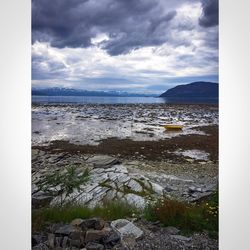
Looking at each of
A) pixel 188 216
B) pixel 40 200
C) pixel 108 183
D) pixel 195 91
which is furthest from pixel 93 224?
pixel 195 91

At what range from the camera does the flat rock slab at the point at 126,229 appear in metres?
2.47

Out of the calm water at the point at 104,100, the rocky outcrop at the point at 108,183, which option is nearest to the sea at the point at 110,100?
the calm water at the point at 104,100

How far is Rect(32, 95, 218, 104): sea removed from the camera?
8.44 ft

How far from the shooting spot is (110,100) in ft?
8.64

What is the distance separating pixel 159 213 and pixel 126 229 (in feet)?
0.82

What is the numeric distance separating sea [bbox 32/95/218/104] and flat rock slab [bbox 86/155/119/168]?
39cm

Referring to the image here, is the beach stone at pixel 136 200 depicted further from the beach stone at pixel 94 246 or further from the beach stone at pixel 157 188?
the beach stone at pixel 94 246

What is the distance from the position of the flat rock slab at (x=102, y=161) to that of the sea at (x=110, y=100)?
0.39 m

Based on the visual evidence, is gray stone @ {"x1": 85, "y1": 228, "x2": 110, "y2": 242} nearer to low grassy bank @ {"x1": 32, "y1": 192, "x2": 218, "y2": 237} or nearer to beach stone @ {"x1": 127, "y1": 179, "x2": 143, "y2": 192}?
low grassy bank @ {"x1": 32, "y1": 192, "x2": 218, "y2": 237}

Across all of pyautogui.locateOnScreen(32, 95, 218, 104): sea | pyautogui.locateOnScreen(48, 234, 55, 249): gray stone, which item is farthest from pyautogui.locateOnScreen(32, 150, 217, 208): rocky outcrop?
pyautogui.locateOnScreen(32, 95, 218, 104): sea
